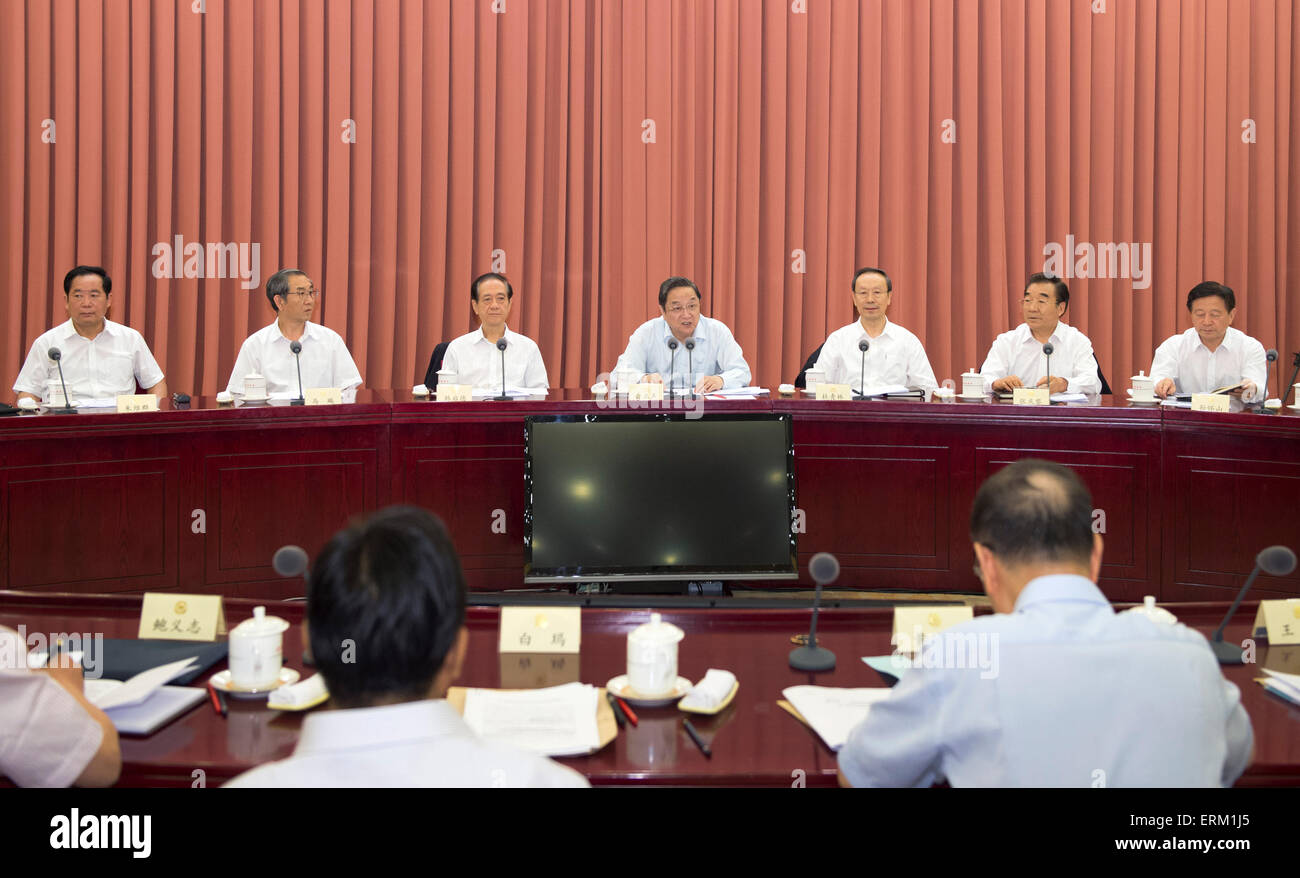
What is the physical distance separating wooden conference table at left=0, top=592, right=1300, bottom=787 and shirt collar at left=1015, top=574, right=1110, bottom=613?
28cm

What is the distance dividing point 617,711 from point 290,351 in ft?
11.1

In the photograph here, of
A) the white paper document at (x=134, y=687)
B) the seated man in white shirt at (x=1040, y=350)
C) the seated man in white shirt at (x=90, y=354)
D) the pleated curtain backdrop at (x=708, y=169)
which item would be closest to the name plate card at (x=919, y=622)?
the white paper document at (x=134, y=687)

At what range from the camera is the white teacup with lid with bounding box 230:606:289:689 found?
54.5 inches

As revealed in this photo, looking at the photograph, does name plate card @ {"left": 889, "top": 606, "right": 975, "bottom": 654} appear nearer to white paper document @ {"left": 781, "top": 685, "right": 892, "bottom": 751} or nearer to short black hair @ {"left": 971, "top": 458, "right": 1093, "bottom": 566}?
white paper document @ {"left": 781, "top": 685, "right": 892, "bottom": 751}

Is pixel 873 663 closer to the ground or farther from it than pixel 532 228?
closer to the ground

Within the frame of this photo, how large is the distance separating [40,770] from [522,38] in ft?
17.1

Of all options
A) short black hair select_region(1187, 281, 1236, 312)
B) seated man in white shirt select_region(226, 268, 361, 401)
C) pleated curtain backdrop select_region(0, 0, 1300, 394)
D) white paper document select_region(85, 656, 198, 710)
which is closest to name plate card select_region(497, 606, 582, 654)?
white paper document select_region(85, 656, 198, 710)

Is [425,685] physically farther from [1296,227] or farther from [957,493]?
[1296,227]

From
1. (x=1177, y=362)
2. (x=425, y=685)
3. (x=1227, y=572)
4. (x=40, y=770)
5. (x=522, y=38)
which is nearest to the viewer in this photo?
(x=425, y=685)

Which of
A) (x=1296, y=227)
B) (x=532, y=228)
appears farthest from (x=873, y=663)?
(x=1296, y=227)

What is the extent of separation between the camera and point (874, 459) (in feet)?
11.9

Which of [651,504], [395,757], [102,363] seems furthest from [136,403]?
[395,757]

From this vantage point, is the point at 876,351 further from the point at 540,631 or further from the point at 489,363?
the point at 540,631

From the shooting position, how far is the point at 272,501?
11.3 ft
